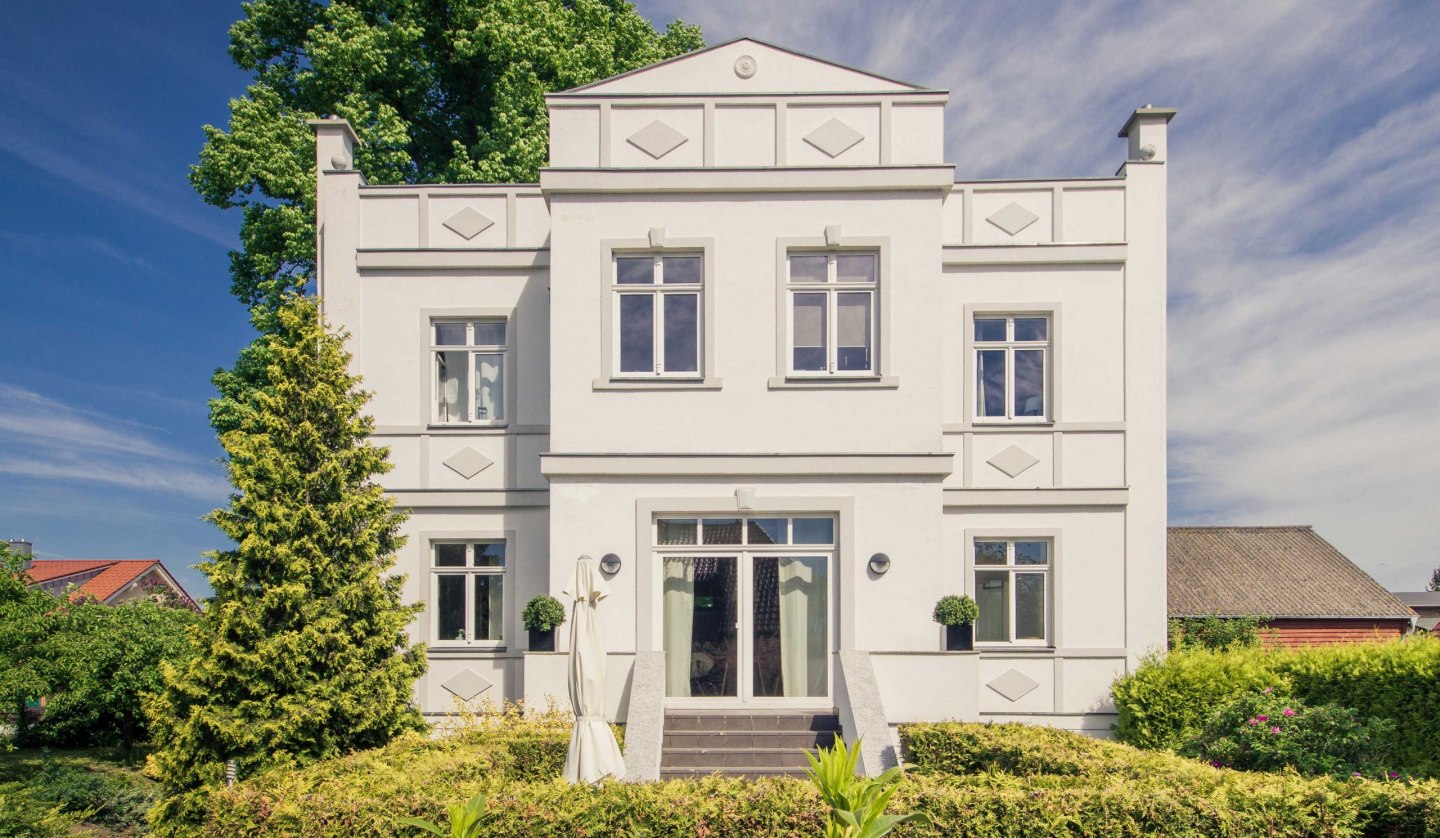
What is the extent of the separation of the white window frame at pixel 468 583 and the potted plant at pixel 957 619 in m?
6.17

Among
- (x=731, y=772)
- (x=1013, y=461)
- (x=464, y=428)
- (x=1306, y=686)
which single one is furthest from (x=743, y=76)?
(x=1306, y=686)

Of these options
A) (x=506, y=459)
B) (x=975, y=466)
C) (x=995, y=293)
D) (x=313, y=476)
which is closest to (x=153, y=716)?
(x=313, y=476)

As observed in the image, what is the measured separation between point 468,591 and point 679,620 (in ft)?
11.5

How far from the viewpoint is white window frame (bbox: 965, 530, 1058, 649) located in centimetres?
1359

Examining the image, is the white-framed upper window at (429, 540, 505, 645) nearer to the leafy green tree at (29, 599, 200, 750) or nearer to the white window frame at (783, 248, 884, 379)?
the leafy green tree at (29, 599, 200, 750)

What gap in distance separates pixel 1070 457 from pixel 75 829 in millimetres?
13720

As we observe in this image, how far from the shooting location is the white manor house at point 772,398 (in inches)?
482

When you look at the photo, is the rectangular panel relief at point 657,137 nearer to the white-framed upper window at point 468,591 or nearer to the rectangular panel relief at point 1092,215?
the rectangular panel relief at point 1092,215

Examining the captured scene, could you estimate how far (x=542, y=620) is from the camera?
39.2 feet

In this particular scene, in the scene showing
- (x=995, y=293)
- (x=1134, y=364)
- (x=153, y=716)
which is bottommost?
(x=153, y=716)

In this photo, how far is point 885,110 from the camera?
1268 centimetres

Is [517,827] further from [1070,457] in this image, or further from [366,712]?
[1070,457]

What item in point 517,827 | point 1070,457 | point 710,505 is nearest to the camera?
point 517,827

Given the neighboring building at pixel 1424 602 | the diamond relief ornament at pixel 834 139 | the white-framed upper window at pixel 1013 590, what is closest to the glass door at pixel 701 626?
the white-framed upper window at pixel 1013 590
